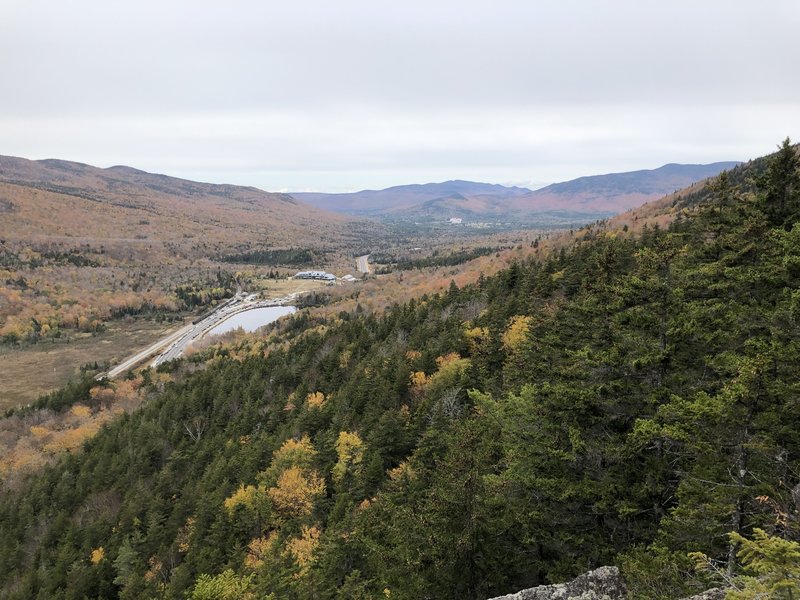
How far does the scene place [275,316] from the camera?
180625mm

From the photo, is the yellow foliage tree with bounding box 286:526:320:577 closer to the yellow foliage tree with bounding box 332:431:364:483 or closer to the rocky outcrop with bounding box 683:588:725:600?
the yellow foliage tree with bounding box 332:431:364:483

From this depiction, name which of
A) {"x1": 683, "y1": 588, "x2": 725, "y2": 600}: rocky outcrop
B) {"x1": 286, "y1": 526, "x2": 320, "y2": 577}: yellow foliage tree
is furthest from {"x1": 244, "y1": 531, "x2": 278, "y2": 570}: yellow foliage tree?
{"x1": 683, "y1": 588, "x2": 725, "y2": 600}: rocky outcrop

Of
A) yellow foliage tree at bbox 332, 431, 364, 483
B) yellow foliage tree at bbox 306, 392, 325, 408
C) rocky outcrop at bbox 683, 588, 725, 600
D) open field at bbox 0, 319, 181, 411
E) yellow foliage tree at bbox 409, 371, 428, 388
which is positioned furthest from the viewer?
open field at bbox 0, 319, 181, 411

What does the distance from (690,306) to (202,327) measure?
174109mm

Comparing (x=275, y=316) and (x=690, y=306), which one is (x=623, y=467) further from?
(x=275, y=316)

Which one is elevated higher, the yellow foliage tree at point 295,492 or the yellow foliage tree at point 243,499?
the yellow foliage tree at point 295,492

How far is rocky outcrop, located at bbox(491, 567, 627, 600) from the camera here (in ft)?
34.6

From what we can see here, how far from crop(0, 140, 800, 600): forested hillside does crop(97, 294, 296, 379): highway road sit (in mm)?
76773

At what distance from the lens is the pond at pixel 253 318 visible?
167125 mm

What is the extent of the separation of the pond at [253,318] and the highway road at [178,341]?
9.62ft

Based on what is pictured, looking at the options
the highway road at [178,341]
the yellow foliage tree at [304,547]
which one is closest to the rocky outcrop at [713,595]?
the yellow foliage tree at [304,547]

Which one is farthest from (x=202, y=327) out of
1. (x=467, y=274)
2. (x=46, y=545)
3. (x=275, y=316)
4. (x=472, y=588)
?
(x=472, y=588)

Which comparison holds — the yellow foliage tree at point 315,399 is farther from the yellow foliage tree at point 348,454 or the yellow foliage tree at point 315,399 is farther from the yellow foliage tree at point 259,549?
the yellow foliage tree at point 259,549

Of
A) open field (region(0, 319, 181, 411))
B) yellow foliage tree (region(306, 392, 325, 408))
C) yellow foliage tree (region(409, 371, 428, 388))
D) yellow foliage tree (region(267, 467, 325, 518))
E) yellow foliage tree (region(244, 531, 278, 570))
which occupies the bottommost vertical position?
open field (region(0, 319, 181, 411))
